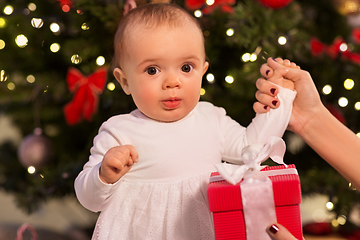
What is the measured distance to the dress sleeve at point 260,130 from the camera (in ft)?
2.62

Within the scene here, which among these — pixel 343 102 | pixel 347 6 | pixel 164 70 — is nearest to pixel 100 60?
pixel 164 70

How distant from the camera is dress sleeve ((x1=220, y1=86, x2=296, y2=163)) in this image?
798 millimetres

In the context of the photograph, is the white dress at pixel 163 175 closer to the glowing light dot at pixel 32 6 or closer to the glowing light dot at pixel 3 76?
the glowing light dot at pixel 3 76

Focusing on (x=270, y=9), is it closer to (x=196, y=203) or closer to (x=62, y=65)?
(x=196, y=203)

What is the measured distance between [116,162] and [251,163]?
26 cm

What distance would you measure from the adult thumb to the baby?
0.19 metres

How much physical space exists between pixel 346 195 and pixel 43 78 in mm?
1287

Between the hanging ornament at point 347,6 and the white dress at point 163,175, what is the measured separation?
3.11 ft

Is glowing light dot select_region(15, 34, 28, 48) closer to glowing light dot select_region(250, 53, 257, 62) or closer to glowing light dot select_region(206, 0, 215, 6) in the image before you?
glowing light dot select_region(206, 0, 215, 6)

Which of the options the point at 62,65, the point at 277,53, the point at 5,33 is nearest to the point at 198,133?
the point at 277,53

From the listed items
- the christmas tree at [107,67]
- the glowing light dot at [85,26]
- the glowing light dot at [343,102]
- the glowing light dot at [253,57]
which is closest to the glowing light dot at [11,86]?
the christmas tree at [107,67]

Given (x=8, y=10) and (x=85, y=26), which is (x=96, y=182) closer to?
(x=85, y=26)

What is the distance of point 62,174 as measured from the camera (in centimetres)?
131

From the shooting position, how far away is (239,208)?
59 centimetres
